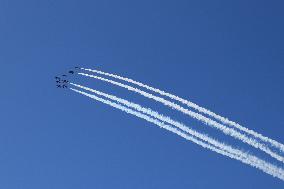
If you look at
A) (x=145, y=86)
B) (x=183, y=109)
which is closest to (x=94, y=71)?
(x=145, y=86)

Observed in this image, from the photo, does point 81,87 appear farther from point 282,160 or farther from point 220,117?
point 282,160

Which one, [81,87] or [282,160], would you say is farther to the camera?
[81,87]

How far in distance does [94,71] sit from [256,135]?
4327 centimetres

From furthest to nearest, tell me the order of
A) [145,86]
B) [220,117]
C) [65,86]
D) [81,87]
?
[65,86] < [81,87] < [145,86] < [220,117]

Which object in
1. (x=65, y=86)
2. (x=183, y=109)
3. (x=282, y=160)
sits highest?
(x=65, y=86)

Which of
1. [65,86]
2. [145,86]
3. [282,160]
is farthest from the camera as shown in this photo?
[65,86]

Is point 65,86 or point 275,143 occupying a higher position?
point 65,86

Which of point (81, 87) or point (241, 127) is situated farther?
point (81, 87)

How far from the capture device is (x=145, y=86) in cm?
15162

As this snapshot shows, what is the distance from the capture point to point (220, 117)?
142 metres

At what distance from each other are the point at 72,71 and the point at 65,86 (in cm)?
517

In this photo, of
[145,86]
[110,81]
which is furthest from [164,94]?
[110,81]

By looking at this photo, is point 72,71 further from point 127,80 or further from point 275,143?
point 275,143

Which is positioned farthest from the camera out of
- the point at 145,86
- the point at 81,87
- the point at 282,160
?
the point at 81,87
